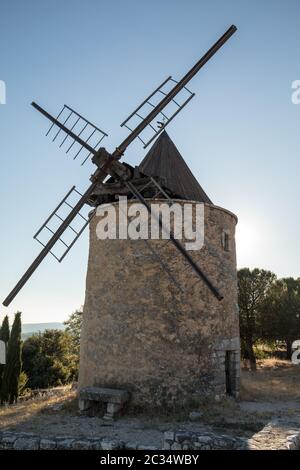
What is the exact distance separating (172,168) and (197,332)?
5.22 metres

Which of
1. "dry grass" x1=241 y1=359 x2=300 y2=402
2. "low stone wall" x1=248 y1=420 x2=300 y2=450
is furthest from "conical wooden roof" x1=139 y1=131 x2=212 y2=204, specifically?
"low stone wall" x1=248 y1=420 x2=300 y2=450

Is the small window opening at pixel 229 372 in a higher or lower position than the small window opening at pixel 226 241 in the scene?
lower

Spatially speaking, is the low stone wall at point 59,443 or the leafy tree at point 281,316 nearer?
the low stone wall at point 59,443

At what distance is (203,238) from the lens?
10602 mm

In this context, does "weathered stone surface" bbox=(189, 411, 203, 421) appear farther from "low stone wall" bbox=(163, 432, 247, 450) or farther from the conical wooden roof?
the conical wooden roof

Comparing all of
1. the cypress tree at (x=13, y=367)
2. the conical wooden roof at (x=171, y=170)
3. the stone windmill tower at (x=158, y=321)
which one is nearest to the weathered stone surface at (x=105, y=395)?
the stone windmill tower at (x=158, y=321)

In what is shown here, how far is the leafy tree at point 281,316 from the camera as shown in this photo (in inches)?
807

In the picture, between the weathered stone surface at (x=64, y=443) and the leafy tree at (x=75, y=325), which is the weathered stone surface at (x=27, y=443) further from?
the leafy tree at (x=75, y=325)

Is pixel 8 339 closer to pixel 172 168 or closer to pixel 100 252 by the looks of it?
pixel 100 252

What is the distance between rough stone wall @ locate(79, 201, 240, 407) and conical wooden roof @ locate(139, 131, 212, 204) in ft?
3.91

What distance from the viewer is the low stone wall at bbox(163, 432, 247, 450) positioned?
5.44 meters

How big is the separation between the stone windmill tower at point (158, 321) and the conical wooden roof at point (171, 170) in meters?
0.41

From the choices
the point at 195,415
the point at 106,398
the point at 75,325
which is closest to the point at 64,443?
the point at 106,398

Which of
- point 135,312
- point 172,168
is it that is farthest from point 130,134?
point 135,312
